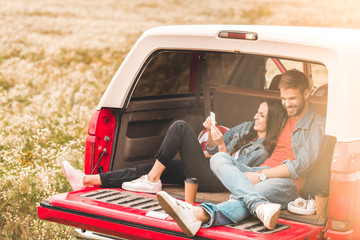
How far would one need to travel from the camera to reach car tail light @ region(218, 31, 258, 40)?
4.43 m

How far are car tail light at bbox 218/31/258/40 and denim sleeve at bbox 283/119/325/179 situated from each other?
86 centimetres

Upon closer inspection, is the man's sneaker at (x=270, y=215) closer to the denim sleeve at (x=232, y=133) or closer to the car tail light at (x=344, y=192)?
the car tail light at (x=344, y=192)

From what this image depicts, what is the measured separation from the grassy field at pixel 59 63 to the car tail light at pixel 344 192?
287cm

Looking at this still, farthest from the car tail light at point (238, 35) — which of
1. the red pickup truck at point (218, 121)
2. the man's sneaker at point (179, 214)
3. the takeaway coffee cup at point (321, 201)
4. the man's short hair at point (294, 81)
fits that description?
the man's sneaker at point (179, 214)

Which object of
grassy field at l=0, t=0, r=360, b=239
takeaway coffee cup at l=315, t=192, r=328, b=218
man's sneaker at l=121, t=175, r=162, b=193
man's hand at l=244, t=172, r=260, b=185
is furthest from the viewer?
grassy field at l=0, t=0, r=360, b=239

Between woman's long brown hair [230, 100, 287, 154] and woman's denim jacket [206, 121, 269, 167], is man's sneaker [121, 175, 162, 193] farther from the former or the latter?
woman's long brown hair [230, 100, 287, 154]

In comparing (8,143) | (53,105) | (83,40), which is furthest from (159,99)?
(83,40)

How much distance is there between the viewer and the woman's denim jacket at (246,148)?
200 inches

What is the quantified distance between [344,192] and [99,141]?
2.03m

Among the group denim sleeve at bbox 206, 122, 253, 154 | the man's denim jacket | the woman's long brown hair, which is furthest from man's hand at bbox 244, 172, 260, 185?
denim sleeve at bbox 206, 122, 253, 154

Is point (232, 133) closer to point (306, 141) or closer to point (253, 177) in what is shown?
point (253, 177)

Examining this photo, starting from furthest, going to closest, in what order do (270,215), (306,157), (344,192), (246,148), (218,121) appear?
(218,121), (246,148), (306,157), (270,215), (344,192)

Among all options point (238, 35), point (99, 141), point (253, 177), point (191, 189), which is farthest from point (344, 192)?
point (99, 141)

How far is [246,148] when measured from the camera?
5.19 m
